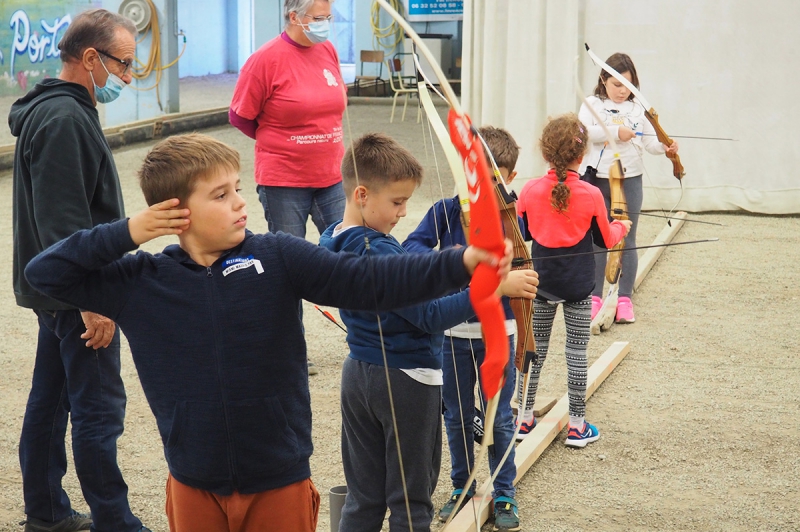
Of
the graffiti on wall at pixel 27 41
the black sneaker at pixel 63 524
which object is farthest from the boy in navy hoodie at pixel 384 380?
the graffiti on wall at pixel 27 41

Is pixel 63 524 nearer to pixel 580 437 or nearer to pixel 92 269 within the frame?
pixel 92 269

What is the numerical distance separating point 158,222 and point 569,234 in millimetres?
1755

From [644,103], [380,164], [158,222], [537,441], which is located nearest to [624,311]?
[644,103]

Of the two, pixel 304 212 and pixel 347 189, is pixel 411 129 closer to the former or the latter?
pixel 304 212

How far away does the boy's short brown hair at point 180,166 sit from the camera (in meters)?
1.54

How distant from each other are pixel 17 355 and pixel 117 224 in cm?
281

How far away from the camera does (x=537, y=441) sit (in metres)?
3.02

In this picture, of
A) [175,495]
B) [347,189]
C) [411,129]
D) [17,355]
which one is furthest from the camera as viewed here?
[411,129]

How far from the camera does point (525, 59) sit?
7406mm

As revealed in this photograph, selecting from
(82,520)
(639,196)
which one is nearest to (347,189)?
(82,520)

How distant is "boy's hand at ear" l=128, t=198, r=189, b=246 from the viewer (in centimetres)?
147

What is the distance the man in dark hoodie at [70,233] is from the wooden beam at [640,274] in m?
1.98

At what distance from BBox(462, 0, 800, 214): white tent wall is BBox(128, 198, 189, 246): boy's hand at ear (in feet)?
20.1

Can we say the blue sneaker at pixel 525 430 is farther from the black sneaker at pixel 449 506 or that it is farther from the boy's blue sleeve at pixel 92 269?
the boy's blue sleeve at pixel 92 269
